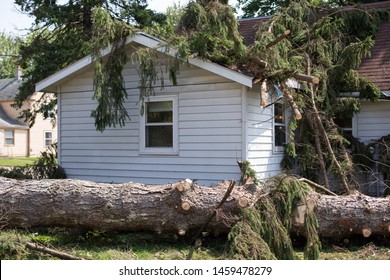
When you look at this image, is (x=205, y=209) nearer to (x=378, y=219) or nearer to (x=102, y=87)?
(x=378, y=219)

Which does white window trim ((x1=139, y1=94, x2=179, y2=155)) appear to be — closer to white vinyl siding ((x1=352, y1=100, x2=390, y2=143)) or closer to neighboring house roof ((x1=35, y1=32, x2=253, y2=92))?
neighboring house roof ((x1=35, y1=32, x2=253, y2=92))

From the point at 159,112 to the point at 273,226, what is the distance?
5.45m

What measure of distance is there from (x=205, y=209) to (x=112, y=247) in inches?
57.0

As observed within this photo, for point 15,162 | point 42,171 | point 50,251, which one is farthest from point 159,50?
point 15,162

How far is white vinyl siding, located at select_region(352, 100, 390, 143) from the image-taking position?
35.6ft

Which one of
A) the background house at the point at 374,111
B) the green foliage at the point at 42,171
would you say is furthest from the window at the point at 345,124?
the green foliage at the point at 42,171

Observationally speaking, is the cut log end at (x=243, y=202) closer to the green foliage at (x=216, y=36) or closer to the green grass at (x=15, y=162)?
the green foliage at (x=216, y=36)

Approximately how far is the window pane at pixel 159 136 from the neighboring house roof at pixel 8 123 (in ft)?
92.5

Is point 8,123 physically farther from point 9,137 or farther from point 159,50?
point 159,50

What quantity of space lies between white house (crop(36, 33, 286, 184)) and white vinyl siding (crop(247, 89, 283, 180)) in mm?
15

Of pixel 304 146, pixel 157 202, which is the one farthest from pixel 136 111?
pixel 157 202

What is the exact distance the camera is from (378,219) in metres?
6.18

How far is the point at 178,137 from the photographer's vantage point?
10.0 m

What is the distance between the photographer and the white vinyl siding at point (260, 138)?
9523 millimetres
